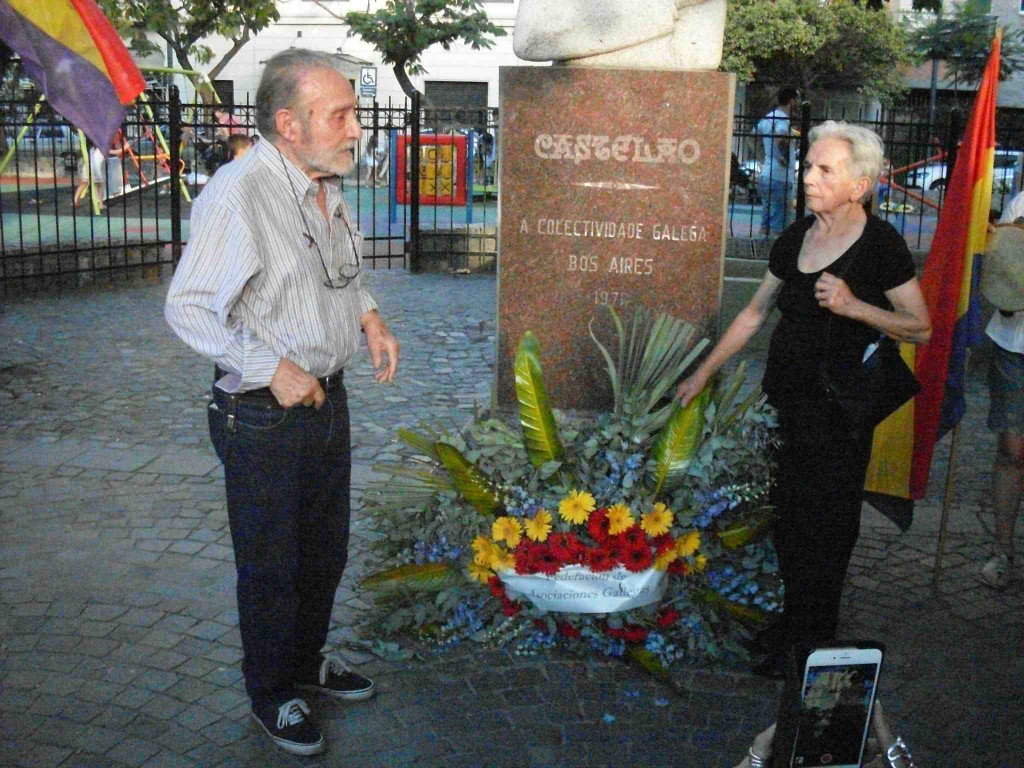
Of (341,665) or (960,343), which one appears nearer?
(341,665)

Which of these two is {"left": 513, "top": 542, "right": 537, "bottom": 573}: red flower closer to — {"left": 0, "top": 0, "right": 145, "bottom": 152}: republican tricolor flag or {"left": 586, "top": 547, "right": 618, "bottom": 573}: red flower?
{"left": 586, "top": 547, "right": 618, "bottom": 573}: red flower

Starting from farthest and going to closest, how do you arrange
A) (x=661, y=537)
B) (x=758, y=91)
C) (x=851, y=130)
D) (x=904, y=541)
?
(x=758, y=91)
(x=904, y=541)
(x=661, y=537)
(x=851, y=130)

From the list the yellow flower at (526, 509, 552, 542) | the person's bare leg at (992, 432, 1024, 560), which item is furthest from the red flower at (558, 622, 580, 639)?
the person's bare leg at (992, 432, 1024, 560)

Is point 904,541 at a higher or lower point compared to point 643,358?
lower

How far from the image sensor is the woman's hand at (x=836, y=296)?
3701 mm

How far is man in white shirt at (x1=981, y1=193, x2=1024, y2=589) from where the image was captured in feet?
15.9

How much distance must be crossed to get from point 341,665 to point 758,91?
36.9 m

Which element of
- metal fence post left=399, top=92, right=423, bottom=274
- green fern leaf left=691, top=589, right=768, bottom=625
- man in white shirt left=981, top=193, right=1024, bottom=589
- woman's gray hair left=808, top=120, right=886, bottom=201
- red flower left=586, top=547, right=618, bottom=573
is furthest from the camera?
metal fence post left=399, top=92, right=423, bottom=274

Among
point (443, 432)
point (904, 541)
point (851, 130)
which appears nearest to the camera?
point (851, 130)

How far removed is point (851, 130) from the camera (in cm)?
384

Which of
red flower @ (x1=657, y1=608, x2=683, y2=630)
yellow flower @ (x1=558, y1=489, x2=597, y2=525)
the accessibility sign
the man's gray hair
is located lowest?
red flower @ (x1=657, y1=608, x2=683, y2=630)

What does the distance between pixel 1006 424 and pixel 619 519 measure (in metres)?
1.87

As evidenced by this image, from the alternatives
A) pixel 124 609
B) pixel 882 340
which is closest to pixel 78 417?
pixel 124 609

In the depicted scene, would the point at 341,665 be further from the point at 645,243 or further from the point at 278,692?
the point at 645,243
